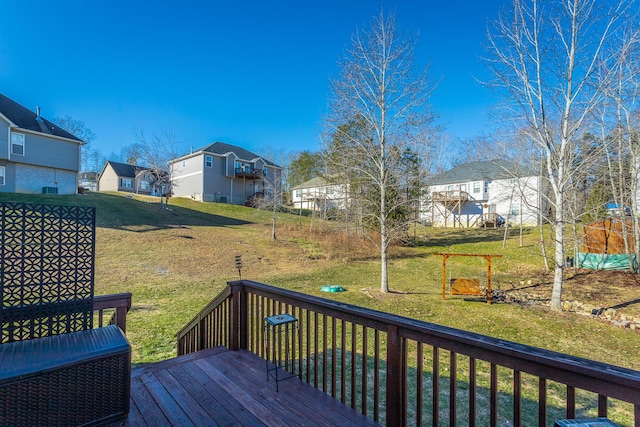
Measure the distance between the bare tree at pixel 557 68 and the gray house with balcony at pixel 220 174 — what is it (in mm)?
18873

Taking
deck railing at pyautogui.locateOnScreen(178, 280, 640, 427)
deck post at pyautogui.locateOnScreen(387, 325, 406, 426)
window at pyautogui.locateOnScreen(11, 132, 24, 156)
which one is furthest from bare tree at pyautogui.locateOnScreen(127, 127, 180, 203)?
deck post at pyautogui.locateOnScreen(387, 325, 406, 426)

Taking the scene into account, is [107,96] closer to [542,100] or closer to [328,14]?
[328,14]

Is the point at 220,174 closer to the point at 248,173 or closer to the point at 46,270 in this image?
the point at 248,173

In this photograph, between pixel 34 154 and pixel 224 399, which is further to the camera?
pixel 34 154

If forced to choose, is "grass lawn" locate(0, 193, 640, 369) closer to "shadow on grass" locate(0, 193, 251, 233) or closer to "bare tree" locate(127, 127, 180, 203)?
"shadow on grass" locate(0, 193, 251, 233)

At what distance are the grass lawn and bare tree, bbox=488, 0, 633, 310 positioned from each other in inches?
84.2

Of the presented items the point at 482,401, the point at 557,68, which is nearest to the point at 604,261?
the point at 557,68

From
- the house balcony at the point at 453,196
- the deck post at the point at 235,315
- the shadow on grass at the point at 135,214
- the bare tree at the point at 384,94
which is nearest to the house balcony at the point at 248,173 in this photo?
the shadow on grass at the point at 135,214

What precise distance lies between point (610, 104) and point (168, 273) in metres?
14.7

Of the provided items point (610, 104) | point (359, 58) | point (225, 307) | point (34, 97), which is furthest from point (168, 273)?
point (34, 97)

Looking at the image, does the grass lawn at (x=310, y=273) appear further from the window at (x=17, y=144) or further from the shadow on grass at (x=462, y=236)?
the window at (x=17, y=144)

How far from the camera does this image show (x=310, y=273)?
37.1 ft

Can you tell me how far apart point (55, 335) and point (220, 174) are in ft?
86.6

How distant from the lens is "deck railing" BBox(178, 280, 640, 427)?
134 centimetres
